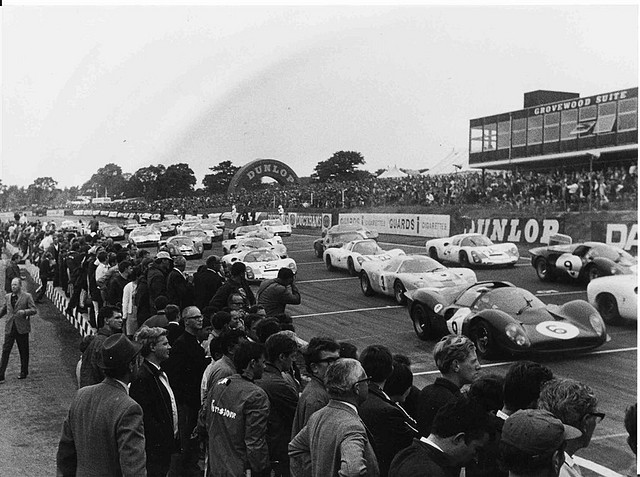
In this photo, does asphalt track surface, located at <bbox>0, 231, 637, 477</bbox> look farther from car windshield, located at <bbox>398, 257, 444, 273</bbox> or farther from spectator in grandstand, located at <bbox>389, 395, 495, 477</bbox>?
spectator in grandstand, located at <bbox>389, 395, 495, 477</bbox>

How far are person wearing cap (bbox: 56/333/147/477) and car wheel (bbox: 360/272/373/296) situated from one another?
1070 cm

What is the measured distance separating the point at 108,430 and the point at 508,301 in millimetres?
7099

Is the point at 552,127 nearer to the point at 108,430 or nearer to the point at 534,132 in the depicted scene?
the point at 534,132

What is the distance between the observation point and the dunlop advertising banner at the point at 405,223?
11555 mm

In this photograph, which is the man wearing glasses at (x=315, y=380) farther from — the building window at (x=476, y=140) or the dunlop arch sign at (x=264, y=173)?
the dunlop arch sign at (x=264, y=173)

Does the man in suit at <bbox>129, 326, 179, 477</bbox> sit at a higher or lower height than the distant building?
lower

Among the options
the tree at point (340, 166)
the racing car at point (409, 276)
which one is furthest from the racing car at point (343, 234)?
the tree at point (340, 166)

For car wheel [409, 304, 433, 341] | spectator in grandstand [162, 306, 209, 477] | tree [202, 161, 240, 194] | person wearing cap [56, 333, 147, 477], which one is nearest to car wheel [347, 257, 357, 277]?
tree [202, 161, 240, 194]

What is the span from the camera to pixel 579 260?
29.7 feet

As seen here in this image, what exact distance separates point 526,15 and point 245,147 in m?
6.34

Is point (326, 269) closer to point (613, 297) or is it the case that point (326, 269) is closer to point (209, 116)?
point (209, 116)

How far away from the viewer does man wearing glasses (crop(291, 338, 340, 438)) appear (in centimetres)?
388

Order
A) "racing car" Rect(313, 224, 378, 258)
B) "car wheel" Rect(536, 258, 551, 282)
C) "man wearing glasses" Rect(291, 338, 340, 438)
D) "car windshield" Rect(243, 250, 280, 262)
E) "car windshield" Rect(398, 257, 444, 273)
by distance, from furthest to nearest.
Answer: "car windshield" Rect(243, 250, 280, 262) < "racing car" Rect(313, 224, 378, 258) < "car windshield" Rect(398, 257, 444, 273) < "car wheel" Rect(536, 258, 551, 282) < "man wearing glasses" Rect(291, 338, 340, 438)

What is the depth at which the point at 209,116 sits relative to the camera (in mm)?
Result: 11500
